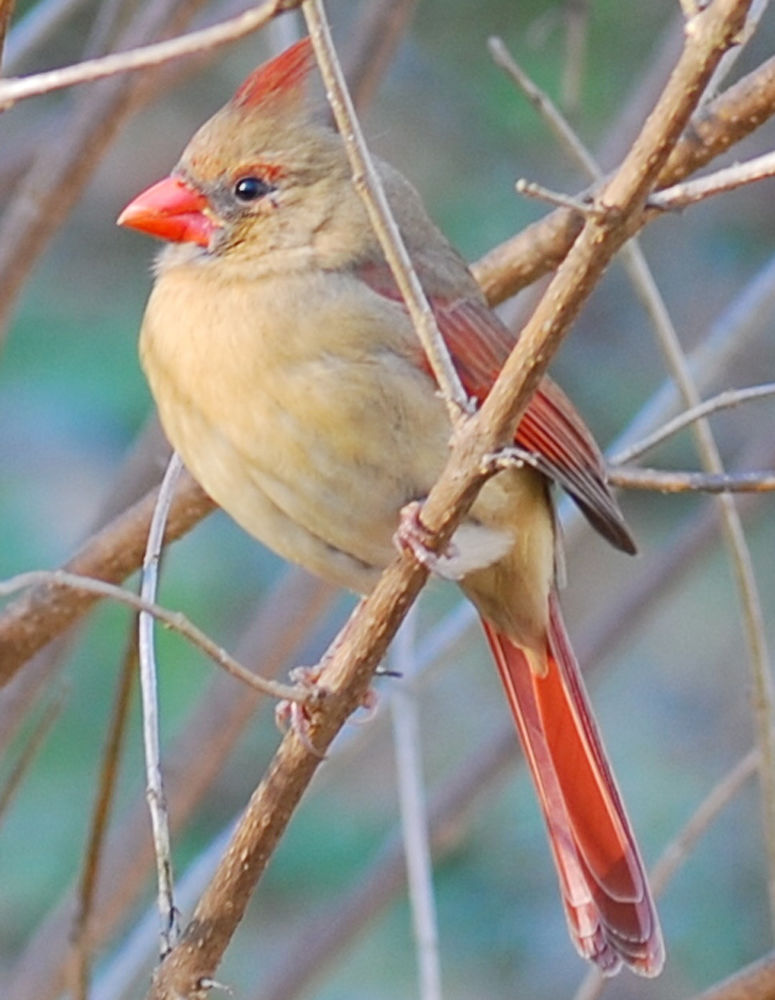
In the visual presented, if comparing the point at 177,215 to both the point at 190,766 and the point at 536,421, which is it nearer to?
the point at 536,421

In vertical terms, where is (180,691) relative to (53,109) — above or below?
below

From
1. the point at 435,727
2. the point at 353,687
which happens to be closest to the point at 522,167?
the point at 435,727

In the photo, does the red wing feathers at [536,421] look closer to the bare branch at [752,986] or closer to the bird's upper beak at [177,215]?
the bird's upper beak at [177,215]

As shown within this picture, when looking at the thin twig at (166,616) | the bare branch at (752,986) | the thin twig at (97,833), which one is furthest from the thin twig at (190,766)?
the thin twig at (166,616)

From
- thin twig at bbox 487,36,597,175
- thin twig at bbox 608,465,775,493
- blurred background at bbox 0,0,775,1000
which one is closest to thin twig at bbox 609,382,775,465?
thin twig at bbox 608,465,775,493

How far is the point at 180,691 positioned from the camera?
4.12 metres

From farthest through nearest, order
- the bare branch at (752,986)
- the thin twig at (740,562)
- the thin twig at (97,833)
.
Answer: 1. the thin twig at (740,562)
2. the thin twig at (97,833)
3. the bare branch at (752,986)

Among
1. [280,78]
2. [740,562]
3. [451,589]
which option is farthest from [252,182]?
[451,589]

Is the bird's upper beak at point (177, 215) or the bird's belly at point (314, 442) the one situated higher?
the bird's upper beak at point (177, 215)

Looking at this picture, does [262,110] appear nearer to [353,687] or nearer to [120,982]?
[353,687]

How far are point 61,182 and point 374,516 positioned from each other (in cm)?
68

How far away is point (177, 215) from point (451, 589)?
2.26 metres

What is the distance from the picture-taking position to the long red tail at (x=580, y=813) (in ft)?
7.55

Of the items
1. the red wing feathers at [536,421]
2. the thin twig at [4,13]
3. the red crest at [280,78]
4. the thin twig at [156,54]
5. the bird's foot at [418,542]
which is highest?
the thin twig at [4,13]
